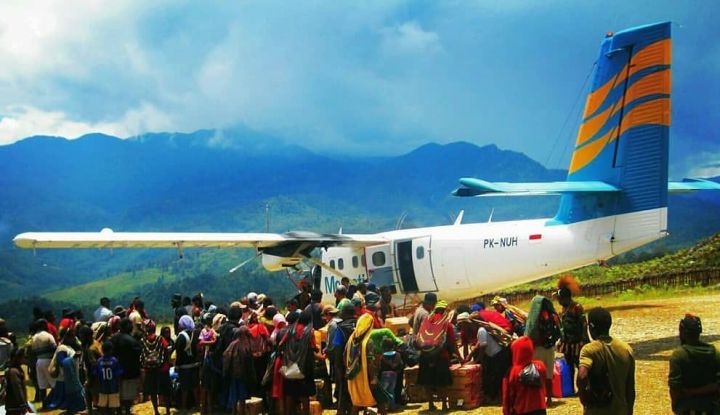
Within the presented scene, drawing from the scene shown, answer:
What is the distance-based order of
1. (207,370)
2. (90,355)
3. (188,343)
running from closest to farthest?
(207,370)
(90,355)
(188,343)

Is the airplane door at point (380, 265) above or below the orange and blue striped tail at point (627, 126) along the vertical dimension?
below

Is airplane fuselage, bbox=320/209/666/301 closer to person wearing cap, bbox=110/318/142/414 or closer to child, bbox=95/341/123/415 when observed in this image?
person wearing cap, bbox=110/318/142/414

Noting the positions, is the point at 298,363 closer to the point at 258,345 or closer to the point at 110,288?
the point at 258,345

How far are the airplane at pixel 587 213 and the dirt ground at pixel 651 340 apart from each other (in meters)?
1.93

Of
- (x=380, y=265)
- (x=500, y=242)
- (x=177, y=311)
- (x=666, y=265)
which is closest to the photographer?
(x=177, y=311)

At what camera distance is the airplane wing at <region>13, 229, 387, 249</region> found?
15812mm

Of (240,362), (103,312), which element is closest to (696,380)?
(240,362)

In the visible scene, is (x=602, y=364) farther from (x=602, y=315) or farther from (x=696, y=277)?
(x=696, y=277)

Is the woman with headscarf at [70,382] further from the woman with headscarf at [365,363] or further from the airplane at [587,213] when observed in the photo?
the airplane at [587,213]

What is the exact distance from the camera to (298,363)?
29.7ft

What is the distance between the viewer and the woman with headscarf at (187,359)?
35.2 ft

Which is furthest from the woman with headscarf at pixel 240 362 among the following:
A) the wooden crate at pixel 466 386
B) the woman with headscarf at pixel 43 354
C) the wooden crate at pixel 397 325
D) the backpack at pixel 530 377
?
the backpack at pixel 530 377

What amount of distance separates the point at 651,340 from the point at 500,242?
4027 millimetres

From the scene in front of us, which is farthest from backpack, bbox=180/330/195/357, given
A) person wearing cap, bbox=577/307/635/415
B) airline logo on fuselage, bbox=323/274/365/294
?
airline logo on fuselage, bbox=323/274/365/294
